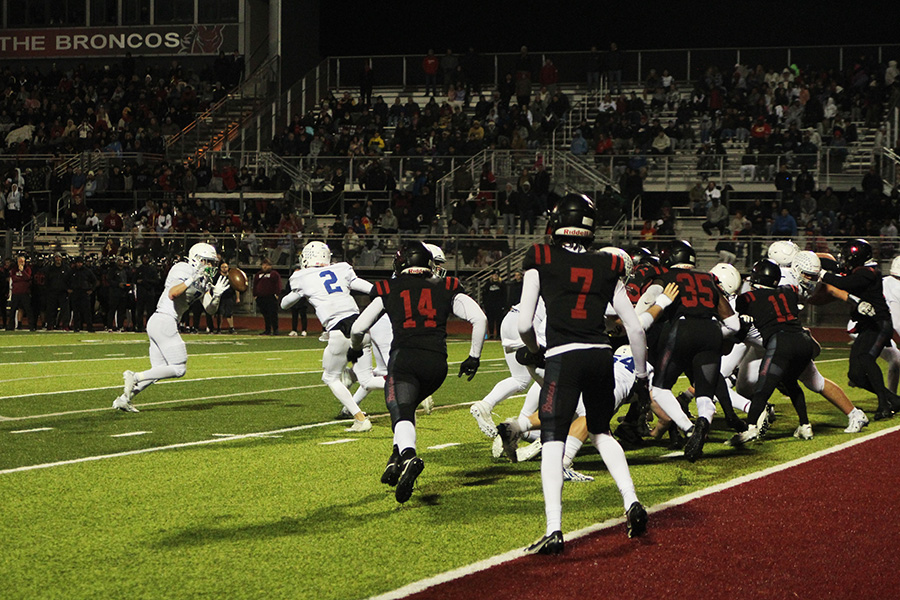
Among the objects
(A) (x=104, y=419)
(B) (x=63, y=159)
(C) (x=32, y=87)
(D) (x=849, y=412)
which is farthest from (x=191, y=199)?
(D) (x=849, y=412)

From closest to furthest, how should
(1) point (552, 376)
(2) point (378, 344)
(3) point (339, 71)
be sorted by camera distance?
(1) point (552, 376)
(2) point (378, 344)
(3) point (339, 71)

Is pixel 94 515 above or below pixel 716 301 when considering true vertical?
below

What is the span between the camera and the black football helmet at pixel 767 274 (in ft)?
31.3

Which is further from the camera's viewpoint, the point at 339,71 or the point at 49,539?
the point at 339,71

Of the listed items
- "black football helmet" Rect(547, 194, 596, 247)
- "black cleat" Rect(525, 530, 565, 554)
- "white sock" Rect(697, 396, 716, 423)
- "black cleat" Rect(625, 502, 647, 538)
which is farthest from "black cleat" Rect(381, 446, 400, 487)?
"white sock" Rect(697, 396, 716, 423)

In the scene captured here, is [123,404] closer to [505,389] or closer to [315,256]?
[315,256]

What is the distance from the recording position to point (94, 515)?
636 cm

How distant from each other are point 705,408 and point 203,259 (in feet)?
18.0

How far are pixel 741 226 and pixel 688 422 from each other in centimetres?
1620

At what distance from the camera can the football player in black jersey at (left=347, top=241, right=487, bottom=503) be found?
691cm

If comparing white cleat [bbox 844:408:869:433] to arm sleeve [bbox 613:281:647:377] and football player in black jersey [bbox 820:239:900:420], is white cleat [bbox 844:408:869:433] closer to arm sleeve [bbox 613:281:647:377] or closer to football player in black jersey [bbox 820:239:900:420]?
football player in black jersey [bbox 820:239:900:420]

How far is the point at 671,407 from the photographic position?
836 centimetres

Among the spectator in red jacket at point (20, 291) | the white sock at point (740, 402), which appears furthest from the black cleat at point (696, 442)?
the spectator in red jacket at point (20, 291)

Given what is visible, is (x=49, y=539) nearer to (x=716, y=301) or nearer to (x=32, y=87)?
(x=716, y=301)
